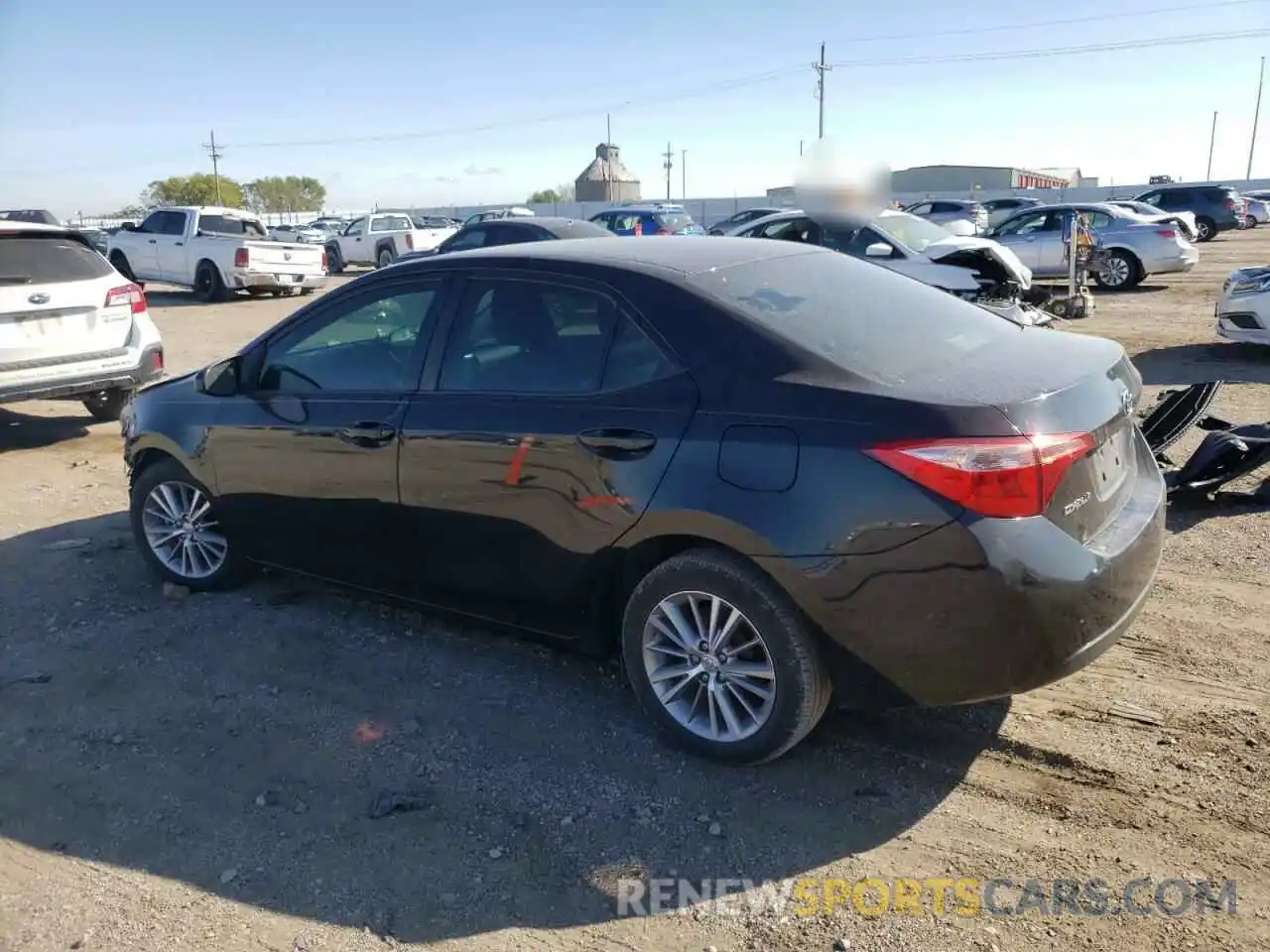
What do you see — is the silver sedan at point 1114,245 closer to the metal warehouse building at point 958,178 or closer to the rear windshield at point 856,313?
the rear windshield at point 856,313

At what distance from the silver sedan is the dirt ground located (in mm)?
15204

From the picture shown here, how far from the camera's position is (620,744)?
3656 mm

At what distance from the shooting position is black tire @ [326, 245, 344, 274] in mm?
28250

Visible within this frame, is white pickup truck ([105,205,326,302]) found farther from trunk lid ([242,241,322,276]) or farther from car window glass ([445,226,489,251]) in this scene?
car window glass ([445,226,489,251])

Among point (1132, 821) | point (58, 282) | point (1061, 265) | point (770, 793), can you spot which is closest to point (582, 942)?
point (770, 793)

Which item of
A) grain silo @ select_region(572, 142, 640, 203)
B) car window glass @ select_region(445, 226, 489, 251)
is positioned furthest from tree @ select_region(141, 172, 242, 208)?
car window glass @ select_region(445, 226, 489, 251)

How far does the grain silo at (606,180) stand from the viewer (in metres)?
66.5

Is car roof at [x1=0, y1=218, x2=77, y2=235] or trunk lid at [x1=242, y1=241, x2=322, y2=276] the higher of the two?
car roof at [x1=0, y1=218, x2=77, y2=235]

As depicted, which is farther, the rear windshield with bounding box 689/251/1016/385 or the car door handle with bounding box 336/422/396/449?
the car door handle with bounding box 336/422/396/449

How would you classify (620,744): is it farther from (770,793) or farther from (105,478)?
(105,478)

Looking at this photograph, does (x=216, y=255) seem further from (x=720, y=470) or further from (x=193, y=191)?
(x=193, y=191)

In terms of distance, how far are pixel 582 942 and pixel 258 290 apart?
19.7 meters

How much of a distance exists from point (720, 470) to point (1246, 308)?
30.1 ft

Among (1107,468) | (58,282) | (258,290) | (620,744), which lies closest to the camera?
(1107,468)
